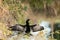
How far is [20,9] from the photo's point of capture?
8.60m

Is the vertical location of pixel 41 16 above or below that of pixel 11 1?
below

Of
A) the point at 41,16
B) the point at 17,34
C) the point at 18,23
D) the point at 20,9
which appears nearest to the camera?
the point at 17,34

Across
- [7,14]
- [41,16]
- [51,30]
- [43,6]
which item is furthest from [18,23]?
[43,6]

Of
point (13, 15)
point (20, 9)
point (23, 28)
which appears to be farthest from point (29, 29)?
point (20, 9)

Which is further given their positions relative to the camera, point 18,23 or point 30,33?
point 18,23

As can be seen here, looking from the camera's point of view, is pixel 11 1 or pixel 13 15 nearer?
pixel 13 15

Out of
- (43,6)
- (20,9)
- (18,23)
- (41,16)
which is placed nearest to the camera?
(18,23)

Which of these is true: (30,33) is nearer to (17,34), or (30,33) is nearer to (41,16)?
(17,34)

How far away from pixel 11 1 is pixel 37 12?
1522 mm

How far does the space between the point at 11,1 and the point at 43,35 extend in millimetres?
2389

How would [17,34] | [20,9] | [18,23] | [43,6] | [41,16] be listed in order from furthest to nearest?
[43,6] → [41,16] → [20,9] → [18,23] → [17,34]

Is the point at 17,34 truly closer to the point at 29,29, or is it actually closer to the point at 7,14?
the point at 29,29

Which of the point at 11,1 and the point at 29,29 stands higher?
the point at 11,1

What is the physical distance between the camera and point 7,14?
7707mm
